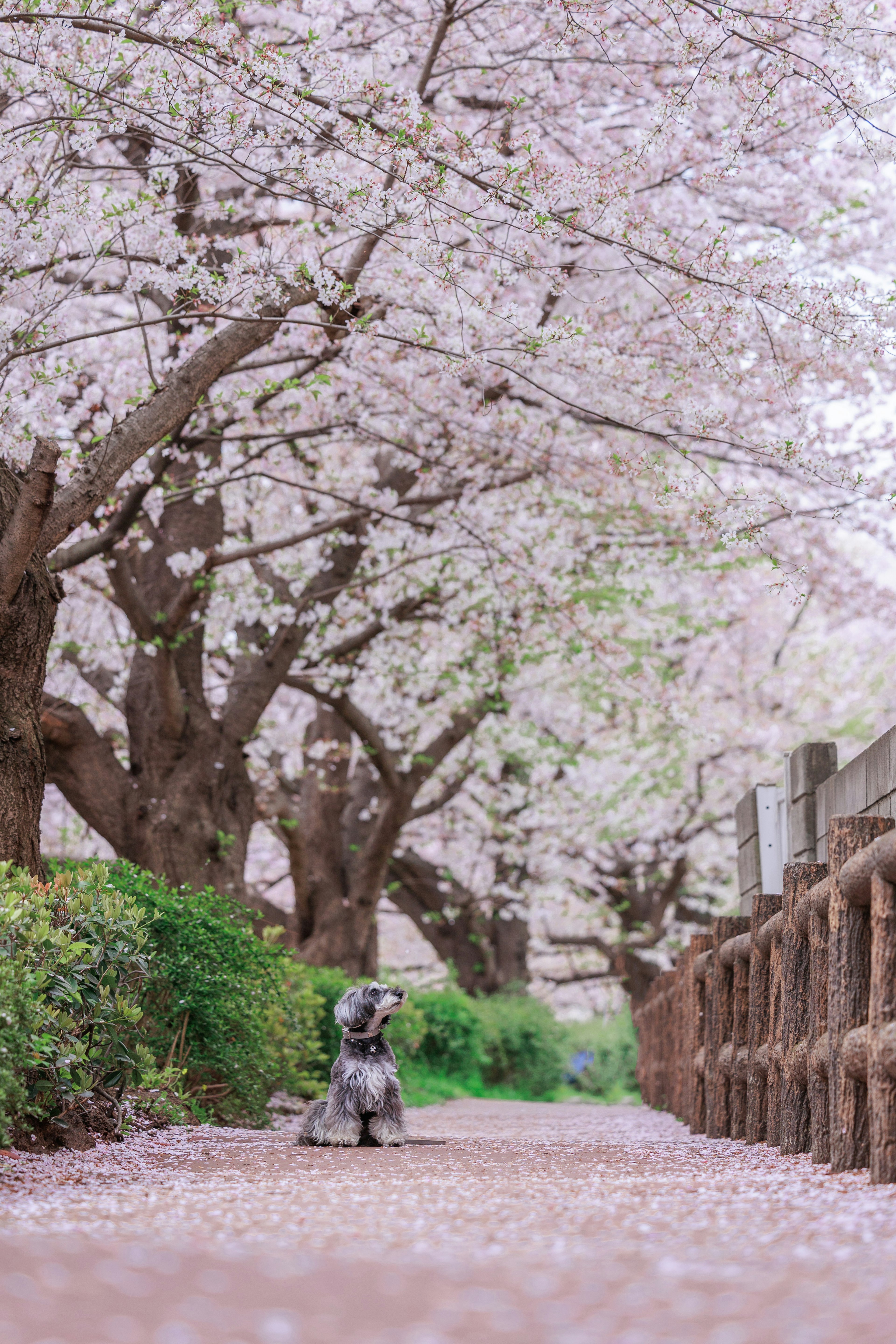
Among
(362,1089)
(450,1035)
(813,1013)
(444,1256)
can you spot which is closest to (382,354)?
(362,1089)

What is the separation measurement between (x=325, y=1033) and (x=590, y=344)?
590 cm

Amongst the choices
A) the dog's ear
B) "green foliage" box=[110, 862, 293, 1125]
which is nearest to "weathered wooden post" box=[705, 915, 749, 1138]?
the dog's ear

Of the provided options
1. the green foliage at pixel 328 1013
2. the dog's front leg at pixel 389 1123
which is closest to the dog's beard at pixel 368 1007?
the dog's front leg at pixel 389 1123

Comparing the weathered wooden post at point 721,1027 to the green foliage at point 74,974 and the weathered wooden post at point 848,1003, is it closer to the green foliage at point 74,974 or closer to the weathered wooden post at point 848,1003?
the weathered wooden post at point 848,1003

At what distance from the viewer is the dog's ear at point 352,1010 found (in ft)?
18.2

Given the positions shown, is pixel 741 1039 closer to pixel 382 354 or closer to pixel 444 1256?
pixel 444 1256

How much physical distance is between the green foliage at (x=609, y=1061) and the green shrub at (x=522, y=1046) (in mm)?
2148

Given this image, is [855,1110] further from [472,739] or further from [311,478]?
[472,739]

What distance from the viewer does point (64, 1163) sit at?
4.21 m

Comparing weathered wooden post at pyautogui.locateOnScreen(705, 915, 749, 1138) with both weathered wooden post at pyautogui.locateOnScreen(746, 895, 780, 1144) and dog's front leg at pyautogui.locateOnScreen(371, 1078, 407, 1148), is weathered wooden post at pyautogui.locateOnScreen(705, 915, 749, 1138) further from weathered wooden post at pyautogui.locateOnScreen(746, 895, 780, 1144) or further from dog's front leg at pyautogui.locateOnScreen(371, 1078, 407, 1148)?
dog's front leg at pyautogui.locateOnScreen(371, 1078, 407, 1148)

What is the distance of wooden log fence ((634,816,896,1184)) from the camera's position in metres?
3.38

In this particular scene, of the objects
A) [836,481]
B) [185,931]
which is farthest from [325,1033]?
[836,481]

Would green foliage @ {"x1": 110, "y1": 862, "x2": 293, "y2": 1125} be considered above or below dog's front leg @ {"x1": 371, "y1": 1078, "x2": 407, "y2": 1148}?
above

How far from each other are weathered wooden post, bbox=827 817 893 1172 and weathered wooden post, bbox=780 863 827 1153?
57 centimetres
